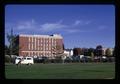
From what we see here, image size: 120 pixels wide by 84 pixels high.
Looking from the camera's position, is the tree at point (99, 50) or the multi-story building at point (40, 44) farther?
the tree at point (99, 50)

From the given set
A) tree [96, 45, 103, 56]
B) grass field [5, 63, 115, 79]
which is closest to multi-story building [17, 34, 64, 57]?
tree [96, 45, 103, 56]

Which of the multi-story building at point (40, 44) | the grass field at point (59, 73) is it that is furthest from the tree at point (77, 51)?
the grass field at point (59, 73)

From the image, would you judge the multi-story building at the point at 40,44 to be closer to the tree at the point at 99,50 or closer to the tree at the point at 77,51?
the tree at the point at 99,50

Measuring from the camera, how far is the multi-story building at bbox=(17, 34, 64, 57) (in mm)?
69562

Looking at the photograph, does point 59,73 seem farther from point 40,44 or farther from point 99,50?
point 99,50

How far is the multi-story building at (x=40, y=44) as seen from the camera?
69.6 metres

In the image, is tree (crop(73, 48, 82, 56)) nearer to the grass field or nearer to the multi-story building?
the multi-story building

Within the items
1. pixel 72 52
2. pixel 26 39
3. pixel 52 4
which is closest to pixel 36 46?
pixel 26 39

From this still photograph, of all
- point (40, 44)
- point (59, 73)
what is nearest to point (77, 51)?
point (40, 44)

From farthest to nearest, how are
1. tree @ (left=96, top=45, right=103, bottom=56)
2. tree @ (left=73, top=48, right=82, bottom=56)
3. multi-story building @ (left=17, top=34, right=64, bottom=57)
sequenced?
tree @ (left=73, top=48, right=82, bottom=56), tree @ (left=96, top=45, right=103, bottom=56), multi-story building @ (left=17, top=34, right=64, bottom=57)

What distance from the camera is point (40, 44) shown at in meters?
72.2
